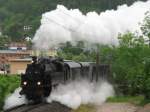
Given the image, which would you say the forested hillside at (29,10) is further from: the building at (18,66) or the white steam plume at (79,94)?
the white steam plume at (79,94)

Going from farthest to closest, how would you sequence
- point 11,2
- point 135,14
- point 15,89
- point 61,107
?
point 11,2
point 135,14
point 15,89
point 61,107

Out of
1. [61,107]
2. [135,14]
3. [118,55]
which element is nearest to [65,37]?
[118,55]

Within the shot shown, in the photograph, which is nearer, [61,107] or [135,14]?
[61,107]

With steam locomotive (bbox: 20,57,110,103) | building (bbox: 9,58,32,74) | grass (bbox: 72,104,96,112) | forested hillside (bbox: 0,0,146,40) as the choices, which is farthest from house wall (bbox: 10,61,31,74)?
forested hillside (bbox: 0,0,146,40)

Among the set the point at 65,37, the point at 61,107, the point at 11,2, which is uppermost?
the point at 11,2

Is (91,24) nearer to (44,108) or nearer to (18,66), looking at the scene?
(44,108)

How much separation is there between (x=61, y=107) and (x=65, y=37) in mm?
14701

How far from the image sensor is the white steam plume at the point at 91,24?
3866cm

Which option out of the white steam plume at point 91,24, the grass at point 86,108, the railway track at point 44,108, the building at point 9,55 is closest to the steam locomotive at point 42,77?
the railway track at point 44,108

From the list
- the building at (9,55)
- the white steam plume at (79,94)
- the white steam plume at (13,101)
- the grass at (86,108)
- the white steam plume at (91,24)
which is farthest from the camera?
the building at (9,55)

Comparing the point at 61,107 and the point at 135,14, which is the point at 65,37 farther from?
the point at 61,107

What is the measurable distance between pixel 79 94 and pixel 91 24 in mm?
12832

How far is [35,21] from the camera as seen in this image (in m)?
141

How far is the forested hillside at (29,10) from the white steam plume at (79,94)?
3490 inches
